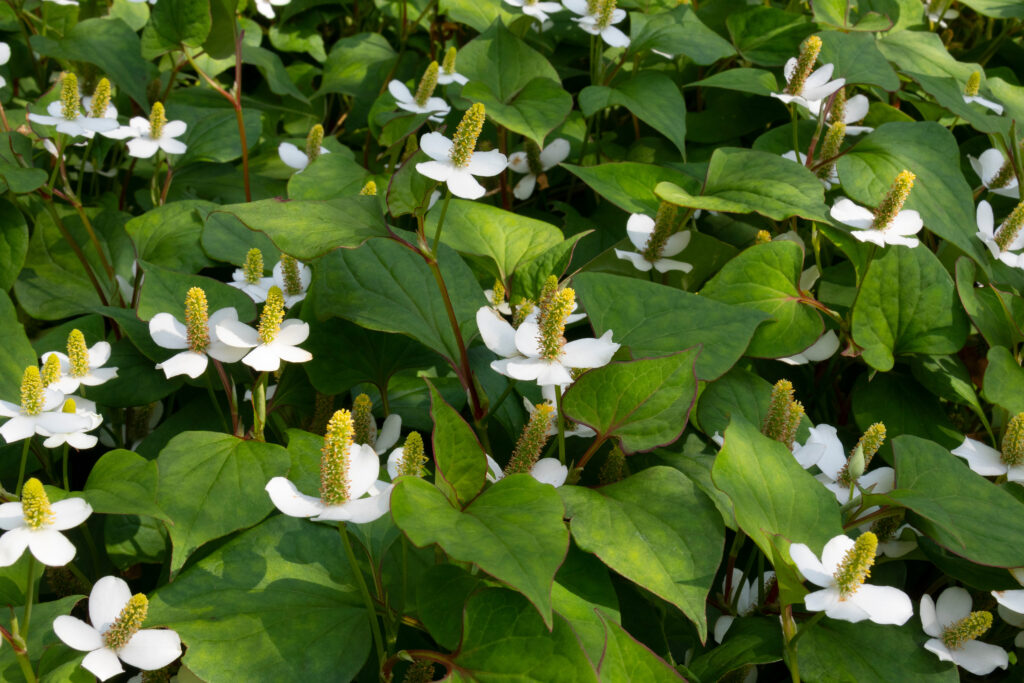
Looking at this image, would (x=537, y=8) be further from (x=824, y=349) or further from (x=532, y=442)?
(x=532, y=442)

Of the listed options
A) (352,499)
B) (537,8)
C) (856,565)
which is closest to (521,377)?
(352,499)

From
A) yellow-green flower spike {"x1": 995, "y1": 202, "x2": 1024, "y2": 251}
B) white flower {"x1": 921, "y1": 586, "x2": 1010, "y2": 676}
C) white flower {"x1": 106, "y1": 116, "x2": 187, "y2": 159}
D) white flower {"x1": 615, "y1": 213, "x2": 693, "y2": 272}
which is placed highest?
yellow-green flower spike {"x1": 995, "y1": 202, "x2": 1024, "y2": 251}

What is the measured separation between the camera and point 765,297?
38.7 inches

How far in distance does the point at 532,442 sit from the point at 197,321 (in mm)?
317

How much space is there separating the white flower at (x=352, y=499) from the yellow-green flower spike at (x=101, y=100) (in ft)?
2.26

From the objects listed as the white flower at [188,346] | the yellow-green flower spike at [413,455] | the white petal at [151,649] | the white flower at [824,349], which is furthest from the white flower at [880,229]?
the white petal at [151,649]

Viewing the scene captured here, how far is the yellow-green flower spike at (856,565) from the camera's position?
0.65 meters

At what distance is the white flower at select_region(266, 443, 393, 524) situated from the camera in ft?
2.13

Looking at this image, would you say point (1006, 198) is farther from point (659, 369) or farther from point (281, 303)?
point (281, 303)

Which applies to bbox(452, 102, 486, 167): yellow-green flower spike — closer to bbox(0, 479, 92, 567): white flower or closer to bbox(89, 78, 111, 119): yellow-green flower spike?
bbox(0, 479, 92, 567): white flower

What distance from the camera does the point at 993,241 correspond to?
110cm

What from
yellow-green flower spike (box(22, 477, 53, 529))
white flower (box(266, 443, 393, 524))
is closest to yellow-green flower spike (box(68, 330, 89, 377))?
yellow-green flower spike (box(22, 477, 53, 529))

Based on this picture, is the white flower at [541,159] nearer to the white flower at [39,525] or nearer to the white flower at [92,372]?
the white flower at [92,372]

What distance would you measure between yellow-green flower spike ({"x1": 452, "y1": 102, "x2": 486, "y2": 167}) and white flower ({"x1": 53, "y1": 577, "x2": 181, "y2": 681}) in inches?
17.4
